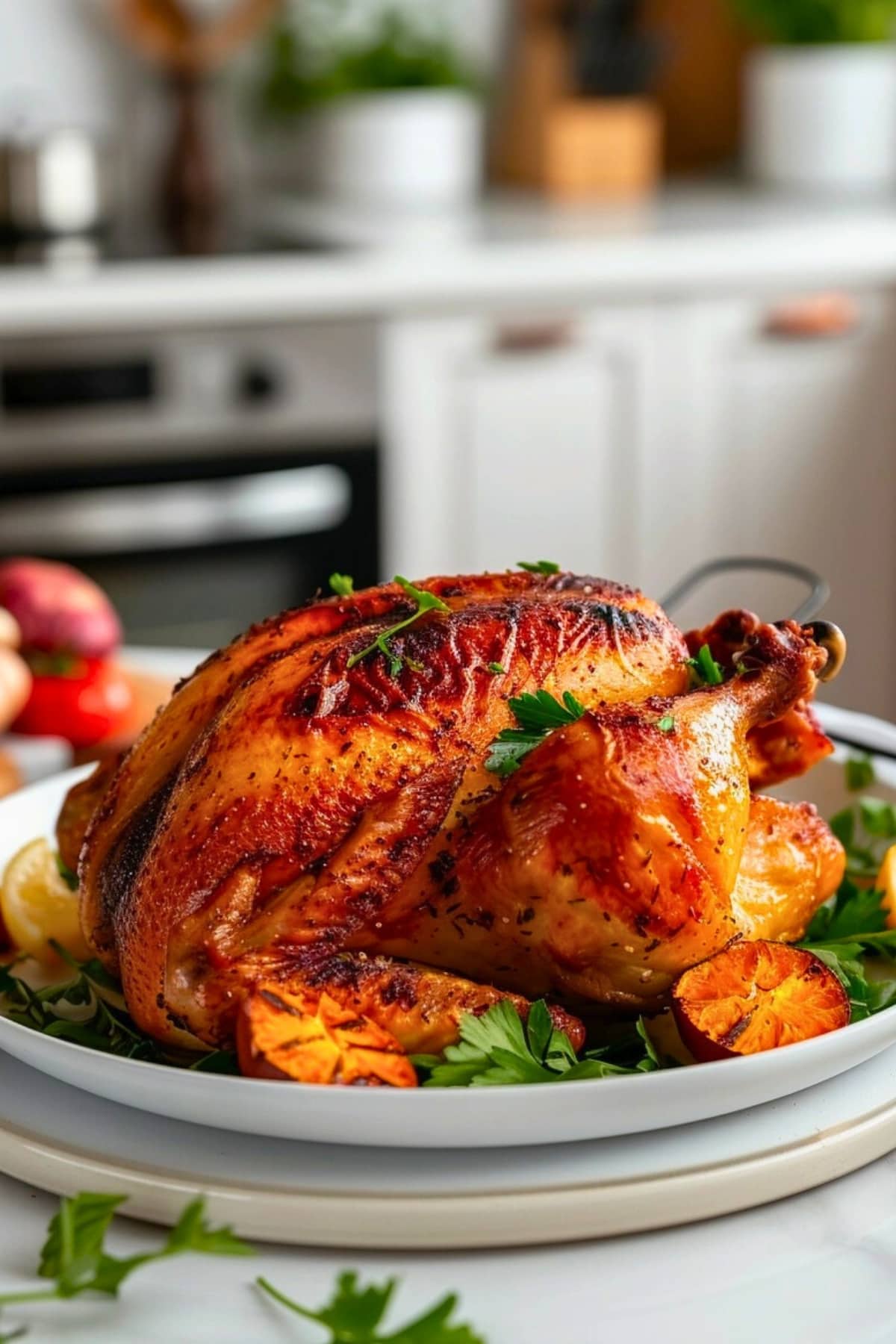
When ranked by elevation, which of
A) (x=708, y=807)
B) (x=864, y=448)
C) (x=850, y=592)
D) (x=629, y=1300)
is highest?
(x=708, y=807)

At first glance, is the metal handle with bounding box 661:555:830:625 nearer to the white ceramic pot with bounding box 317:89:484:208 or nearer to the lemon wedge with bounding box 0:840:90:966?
the lemon wedge with bounding box 0:840:90:966

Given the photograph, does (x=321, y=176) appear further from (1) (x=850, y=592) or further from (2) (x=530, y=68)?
(1) (x=850, y=592)

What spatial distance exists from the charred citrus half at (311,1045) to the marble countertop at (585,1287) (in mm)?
81

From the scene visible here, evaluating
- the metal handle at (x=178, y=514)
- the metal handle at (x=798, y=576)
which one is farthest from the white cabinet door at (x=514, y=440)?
the metal handle at (x=798, y=576)

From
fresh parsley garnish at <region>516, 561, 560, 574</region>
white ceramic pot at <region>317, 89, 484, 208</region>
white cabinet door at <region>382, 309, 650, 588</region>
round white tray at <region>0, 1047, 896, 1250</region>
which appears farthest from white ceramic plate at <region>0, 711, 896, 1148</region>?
white ceramic pot at <region>317, 89, 484, 208</region>

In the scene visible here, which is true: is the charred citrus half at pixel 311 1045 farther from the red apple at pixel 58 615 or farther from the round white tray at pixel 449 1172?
the red apple at pixel 58 615

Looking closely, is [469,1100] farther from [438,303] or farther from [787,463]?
[787,463]

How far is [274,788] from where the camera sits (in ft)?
3.05

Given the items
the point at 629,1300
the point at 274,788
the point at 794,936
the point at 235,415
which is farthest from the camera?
the point at 235,415

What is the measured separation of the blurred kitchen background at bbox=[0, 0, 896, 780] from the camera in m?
2.96

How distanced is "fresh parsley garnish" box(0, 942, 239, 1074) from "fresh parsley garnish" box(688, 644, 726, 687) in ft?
1.14

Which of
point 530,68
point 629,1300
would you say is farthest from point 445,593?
point 530,68

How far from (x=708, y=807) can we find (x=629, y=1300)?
268 millimetres

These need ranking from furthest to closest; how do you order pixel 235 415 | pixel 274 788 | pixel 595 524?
1. pixel 595 524
2. pixel 235 415
3. pixel 274 788
